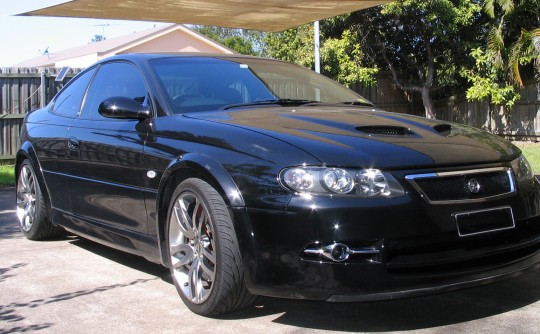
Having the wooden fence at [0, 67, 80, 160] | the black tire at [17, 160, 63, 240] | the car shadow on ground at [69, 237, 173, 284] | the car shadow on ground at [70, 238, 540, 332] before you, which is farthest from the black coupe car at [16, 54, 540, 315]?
the wooden fence at [0, 67, 80, 160]

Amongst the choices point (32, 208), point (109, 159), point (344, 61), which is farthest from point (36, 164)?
point (344, 61)

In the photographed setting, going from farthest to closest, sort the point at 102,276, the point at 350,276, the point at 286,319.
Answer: the point at 102,276 < the point at 286,319 < the point at 350,276

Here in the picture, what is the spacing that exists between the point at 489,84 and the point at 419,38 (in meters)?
3.28

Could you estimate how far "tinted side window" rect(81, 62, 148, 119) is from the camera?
15.8ft

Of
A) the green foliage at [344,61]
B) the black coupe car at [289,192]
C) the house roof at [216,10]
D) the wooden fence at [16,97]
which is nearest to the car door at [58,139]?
the black coupe car at [289,192]

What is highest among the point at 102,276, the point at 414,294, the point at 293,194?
the point at 293,194

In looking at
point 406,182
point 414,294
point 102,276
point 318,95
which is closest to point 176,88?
point 318,95

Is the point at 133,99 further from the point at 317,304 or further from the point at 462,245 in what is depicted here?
the point at 462,245

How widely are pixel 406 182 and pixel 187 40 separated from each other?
28.6 metres

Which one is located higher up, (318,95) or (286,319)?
(318,95)

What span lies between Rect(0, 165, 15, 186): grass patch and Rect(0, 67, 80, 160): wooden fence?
2.06 ft

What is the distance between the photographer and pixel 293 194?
333 cm

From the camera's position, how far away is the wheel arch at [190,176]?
359cm

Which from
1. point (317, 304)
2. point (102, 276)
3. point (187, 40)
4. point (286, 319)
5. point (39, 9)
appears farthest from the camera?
point (187, 40)
